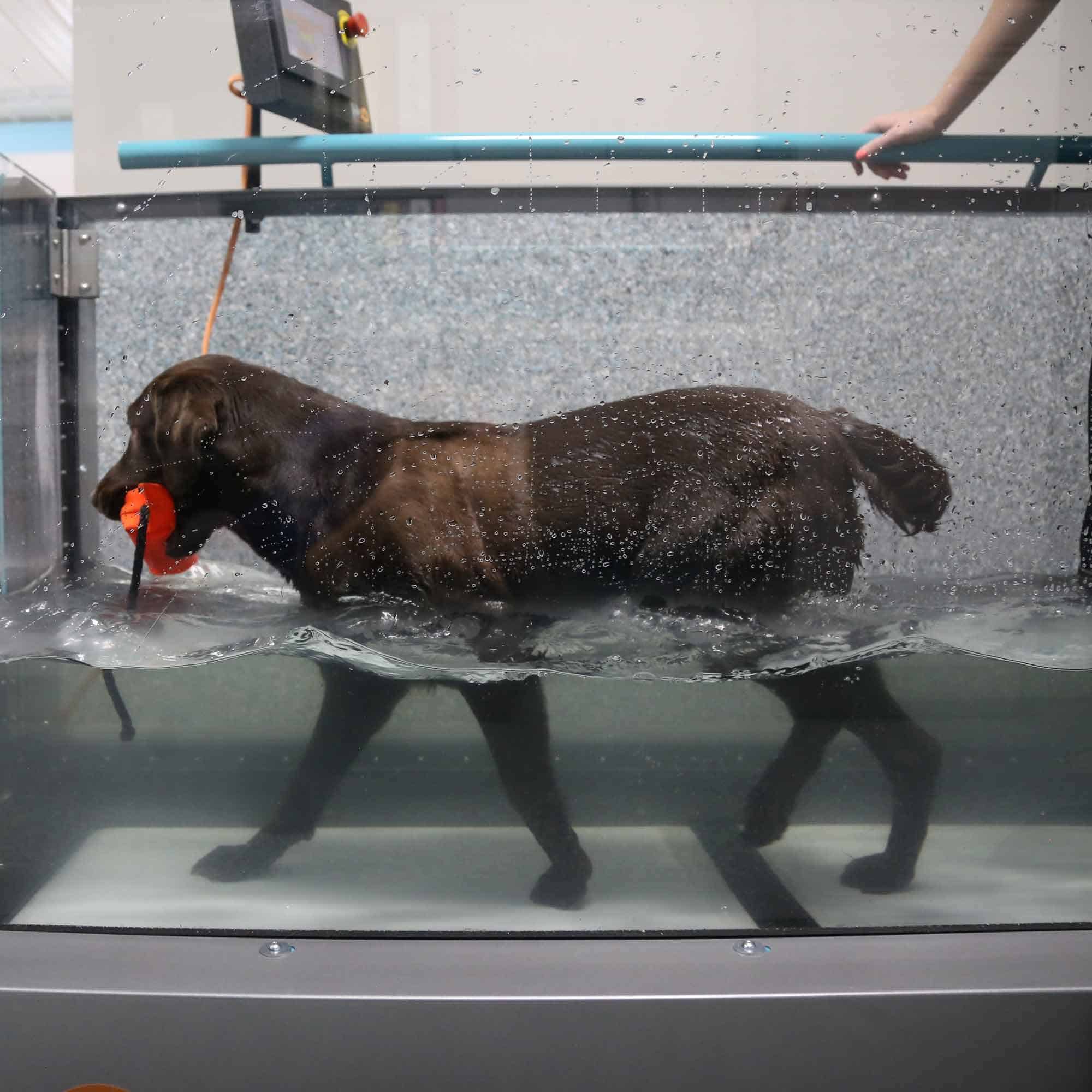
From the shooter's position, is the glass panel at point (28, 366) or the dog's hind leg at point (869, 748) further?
the glass panel at point (28, 366)

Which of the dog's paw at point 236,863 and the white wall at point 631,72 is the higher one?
the white wall at point 631,72

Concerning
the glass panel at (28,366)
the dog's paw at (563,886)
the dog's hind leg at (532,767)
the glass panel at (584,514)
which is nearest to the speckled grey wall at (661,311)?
the glass panel at (584,514)

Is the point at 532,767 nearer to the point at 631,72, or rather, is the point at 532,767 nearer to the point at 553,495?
the point at 553,495

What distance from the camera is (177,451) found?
0.86 m

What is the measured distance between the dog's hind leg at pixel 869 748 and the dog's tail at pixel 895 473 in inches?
5.8

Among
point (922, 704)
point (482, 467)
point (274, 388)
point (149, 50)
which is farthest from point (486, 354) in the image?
point (922, 704)

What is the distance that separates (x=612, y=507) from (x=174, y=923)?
0.49 meters

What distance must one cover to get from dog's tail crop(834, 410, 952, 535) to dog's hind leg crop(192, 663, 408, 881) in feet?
1.47

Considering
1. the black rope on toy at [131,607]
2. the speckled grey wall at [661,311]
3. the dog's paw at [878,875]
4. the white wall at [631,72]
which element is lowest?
the dog's paw at [878,875]

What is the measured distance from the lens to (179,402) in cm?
85

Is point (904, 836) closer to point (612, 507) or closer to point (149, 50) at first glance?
point (612, 507)

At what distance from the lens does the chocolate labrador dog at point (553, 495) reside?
0.82m

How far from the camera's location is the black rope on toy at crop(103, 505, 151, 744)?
0.78 m

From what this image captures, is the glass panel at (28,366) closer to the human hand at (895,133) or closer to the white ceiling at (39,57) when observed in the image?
the white ceiling at (39,57)
